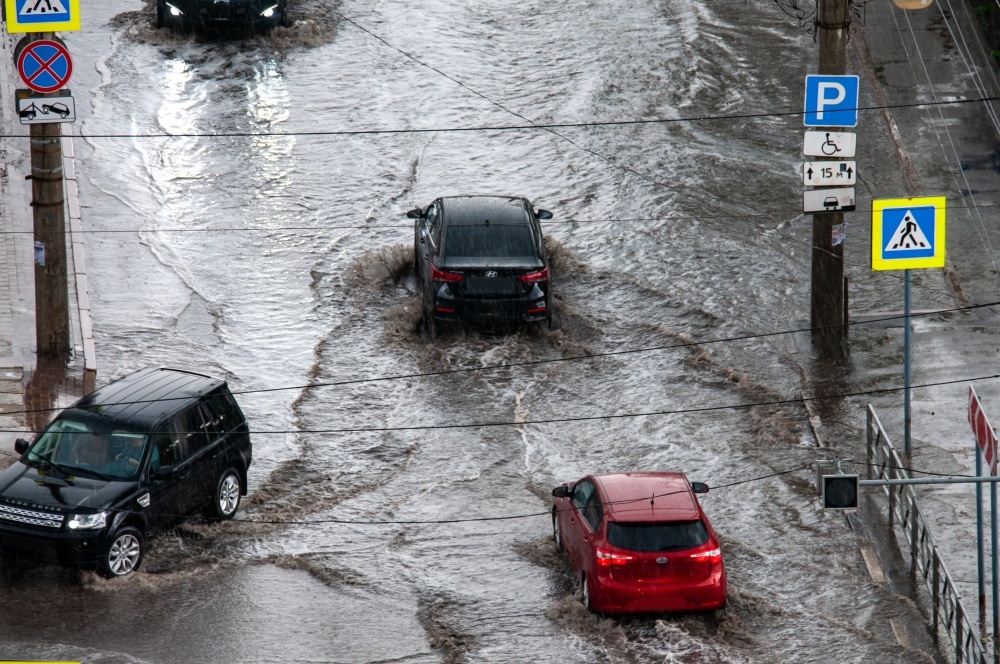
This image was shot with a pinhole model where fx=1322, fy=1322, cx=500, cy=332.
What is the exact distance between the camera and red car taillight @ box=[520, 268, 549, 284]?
19.8 metres

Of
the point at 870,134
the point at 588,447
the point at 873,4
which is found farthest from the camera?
the point at 873,4

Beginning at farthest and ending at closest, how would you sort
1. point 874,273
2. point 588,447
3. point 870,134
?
point 870,134
point 874,273
point 588,447

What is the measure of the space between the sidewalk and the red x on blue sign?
12.5ft

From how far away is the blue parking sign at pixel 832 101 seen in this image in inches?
725

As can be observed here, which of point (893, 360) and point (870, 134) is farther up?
point (870, 134)

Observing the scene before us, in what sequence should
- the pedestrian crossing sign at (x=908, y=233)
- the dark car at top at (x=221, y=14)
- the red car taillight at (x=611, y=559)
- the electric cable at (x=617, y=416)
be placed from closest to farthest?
the red car taillight at (x=611, y=559) → the pedestrian crossing sign at (x=908, y=233) → the electric cable at (x=617, y=416) → the dark car at top at (x=221, y=14)

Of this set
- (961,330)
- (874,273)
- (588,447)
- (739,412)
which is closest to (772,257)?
(874,273)

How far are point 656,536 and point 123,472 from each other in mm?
5590

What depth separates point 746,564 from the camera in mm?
14898

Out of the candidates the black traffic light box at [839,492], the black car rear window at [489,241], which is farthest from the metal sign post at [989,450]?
the black car rear window at [489,241]

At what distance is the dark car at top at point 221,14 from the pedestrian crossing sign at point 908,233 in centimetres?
1823

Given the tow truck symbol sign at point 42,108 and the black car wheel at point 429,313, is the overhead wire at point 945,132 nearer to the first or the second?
the black car wheel at point 429,313

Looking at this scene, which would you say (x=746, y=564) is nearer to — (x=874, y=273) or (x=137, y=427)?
(x=137, y=427)

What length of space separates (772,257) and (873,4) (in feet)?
36.6
